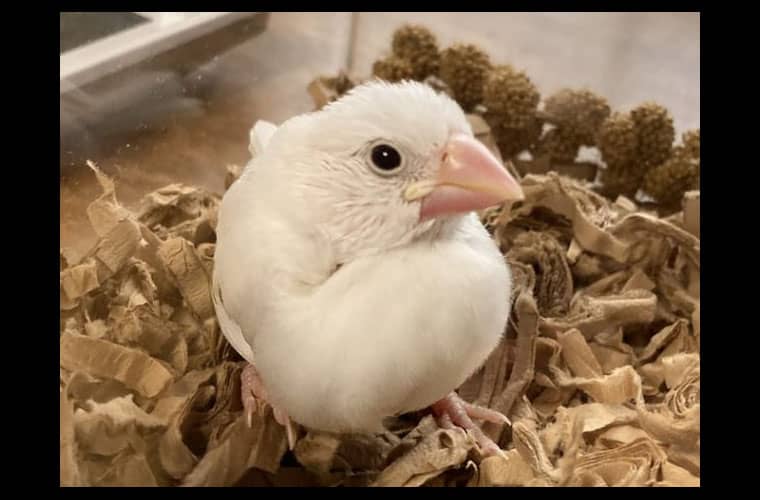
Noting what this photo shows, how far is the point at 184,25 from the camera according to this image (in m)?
1.60

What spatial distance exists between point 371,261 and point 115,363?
365 mm

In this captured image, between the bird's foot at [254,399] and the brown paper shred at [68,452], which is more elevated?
the brown paper shred at [68,452]

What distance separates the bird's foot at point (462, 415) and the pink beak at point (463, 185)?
367 millimetres

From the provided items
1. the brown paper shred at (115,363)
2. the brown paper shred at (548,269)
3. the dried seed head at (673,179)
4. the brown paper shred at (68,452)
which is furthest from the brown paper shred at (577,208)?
the brown paper shred at (68,452)

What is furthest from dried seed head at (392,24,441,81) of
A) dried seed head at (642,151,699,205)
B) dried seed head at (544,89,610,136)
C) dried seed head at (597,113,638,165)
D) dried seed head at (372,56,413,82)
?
dried seed head at (642,151,699,205)

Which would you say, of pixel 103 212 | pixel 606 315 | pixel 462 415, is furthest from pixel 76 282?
pixel 606 315

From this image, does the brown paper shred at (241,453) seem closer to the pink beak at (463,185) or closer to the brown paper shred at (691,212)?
the pink beak at (463,185)

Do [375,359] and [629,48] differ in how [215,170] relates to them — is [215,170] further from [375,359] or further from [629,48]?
[629,48]

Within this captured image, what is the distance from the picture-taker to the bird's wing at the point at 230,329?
3.71ft

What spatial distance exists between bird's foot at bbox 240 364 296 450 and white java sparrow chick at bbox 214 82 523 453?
0.23 ft

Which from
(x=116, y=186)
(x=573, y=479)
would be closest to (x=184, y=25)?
(x=116, y=186)

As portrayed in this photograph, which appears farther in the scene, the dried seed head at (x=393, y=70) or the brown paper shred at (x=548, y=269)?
the dried seed head at (x=393, y=70)

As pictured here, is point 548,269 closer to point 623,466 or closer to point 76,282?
point 623,466
